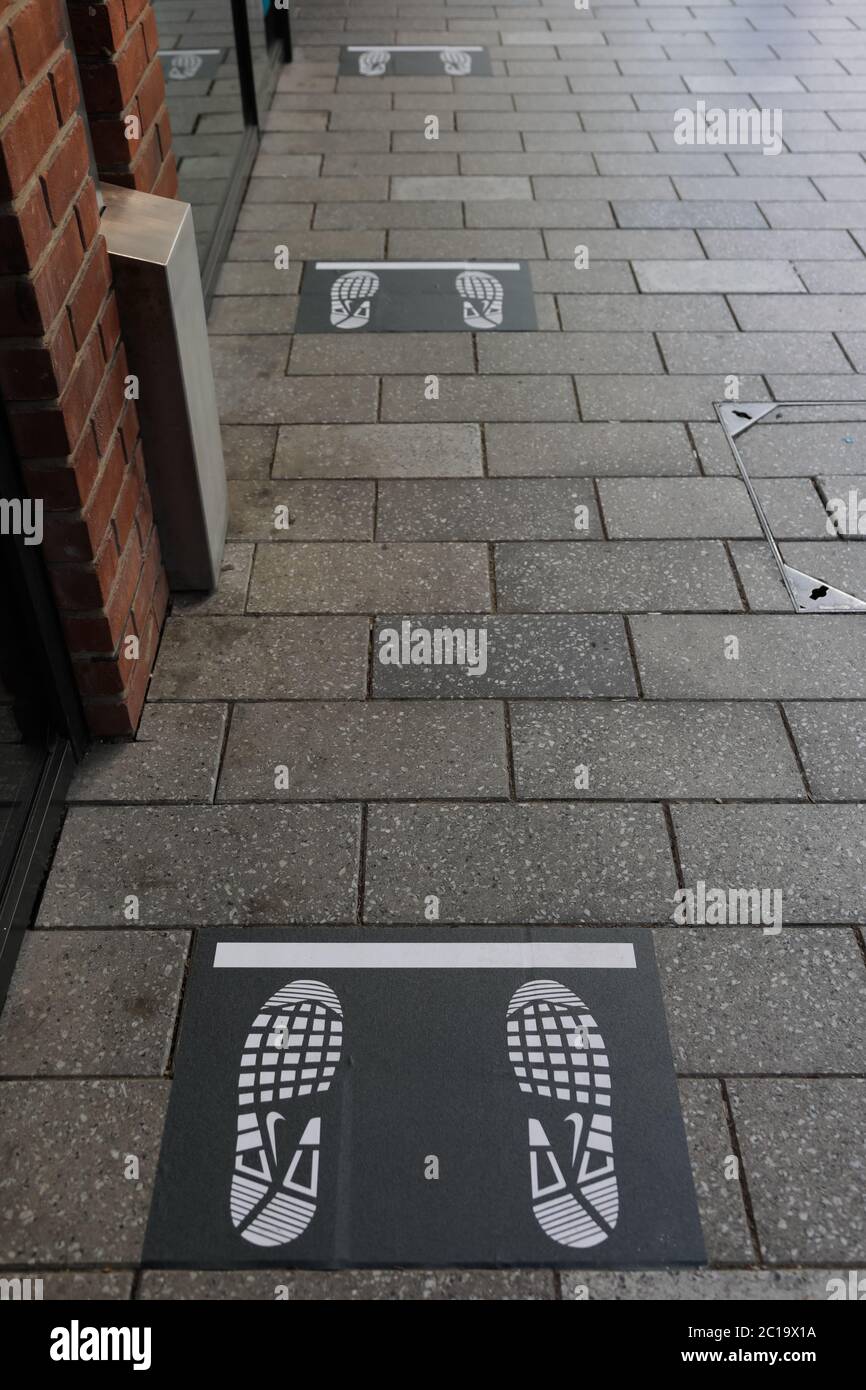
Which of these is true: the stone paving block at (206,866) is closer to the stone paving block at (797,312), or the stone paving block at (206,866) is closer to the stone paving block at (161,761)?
the stone paving block at (161,761)

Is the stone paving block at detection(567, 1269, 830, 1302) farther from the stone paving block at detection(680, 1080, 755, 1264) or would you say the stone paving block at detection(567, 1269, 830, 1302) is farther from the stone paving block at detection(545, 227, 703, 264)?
the stone paving block at detection(545, 227, 703, 264)

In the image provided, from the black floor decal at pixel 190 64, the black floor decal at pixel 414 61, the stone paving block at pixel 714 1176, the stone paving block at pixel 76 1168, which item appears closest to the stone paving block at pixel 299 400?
the black floor decal at pixel 190 64

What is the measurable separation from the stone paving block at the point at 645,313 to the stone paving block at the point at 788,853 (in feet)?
9.18

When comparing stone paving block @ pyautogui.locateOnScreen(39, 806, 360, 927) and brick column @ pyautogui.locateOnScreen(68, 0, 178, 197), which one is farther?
brick column @ pyautogui.locateOnScreen(68, 0, 178, 197)

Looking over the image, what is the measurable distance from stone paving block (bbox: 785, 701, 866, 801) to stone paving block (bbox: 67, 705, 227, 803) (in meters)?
1.66

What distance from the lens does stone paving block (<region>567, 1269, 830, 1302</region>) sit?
2.18 m

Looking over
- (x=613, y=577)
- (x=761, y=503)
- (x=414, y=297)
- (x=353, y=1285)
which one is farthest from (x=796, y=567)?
(x=353, y=1285)

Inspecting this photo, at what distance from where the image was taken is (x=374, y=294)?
17.5 feet

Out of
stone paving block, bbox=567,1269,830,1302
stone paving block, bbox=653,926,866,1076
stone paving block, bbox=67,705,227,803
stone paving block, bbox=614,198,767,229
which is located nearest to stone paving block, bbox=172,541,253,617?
stone paving block, bbox=67,705,227,803

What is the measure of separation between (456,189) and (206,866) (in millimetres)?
4630

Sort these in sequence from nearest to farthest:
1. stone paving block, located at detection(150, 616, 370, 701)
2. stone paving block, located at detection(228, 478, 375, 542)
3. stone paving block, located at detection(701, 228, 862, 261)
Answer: stone paving block, located at detection(150, 616, 370, 701) < stone paving block, located at detection(228, 478, 375, 542) < stone paving block, located at detection(701, 228, 862, 261)

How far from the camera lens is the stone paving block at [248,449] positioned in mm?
4258

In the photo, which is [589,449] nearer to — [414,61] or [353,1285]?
[353,1285]

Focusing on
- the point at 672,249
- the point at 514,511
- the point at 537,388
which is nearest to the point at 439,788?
the point at 514,511
